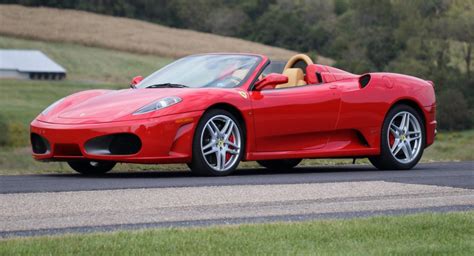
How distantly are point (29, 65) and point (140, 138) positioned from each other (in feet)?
189

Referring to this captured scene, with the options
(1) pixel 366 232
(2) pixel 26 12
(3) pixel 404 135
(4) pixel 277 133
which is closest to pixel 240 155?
(4) pixel 277 133

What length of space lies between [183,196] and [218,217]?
1124 mm

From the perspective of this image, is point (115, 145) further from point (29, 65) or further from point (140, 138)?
point (29, 65)

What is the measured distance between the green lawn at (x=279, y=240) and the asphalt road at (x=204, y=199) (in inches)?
19.4

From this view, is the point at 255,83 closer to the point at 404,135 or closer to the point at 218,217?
the point at 404,135

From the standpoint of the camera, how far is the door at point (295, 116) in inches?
416

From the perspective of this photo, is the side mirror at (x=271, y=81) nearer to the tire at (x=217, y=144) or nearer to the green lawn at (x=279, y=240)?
the tire at (x=217, y=144)

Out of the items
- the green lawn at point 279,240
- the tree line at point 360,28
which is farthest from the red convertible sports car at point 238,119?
the tree line at point 360,28

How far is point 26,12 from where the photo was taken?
7156 cm

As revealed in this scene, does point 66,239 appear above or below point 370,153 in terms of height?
above

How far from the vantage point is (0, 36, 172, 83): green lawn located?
62.2m

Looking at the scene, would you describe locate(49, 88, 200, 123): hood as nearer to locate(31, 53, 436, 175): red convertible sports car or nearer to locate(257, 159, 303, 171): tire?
locate(31, 53, 436, 175): red convertible sports car

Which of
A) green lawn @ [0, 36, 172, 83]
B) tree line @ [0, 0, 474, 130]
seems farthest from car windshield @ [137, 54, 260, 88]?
tree line @ [0, 0, 474, 130]

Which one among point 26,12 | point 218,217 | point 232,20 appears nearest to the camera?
point 218,217
